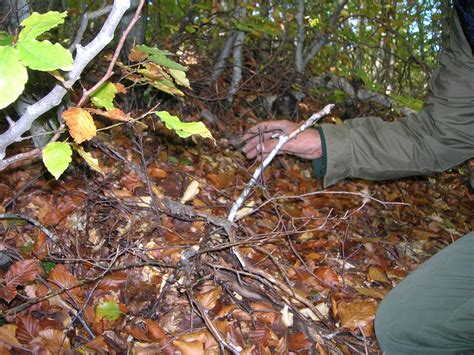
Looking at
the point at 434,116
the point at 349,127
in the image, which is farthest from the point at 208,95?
the point at 434,116

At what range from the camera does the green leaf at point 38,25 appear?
2.31ft

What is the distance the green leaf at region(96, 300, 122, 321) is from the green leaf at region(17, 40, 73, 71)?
3.45 feet

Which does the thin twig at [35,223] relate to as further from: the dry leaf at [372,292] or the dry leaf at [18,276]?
the dry leaf at [372,292]

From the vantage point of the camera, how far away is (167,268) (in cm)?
161

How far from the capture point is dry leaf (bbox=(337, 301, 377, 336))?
1.64 m

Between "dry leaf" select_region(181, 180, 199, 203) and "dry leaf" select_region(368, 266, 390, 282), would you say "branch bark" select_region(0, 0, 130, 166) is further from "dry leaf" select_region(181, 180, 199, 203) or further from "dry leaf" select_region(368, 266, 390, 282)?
"dry leaf" select_region(368, 266, 390, 282)

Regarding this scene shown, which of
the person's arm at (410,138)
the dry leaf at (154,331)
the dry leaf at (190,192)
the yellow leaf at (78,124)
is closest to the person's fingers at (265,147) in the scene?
the person's arm at (410,138)

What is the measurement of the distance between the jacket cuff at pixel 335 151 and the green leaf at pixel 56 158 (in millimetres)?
1322

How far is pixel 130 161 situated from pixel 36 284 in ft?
2.64

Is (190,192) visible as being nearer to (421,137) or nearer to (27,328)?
(27,328)

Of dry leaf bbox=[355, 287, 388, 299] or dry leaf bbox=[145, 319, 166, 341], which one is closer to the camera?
dry leaf bbox=[145, 319, 166, 341]

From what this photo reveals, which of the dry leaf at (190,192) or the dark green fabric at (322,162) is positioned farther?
the dry leaf at (190,192)

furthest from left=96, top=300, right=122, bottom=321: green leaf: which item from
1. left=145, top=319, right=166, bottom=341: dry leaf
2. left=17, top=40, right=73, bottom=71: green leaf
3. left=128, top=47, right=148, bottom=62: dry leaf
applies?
left=17, top=40, right=73, bottom=71: green leaf

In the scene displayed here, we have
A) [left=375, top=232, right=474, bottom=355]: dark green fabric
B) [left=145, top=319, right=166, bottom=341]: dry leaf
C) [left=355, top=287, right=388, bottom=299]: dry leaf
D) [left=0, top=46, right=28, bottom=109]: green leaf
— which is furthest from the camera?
[left=355, top=287, right=388, bottom=299]: dry leaf
